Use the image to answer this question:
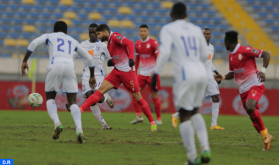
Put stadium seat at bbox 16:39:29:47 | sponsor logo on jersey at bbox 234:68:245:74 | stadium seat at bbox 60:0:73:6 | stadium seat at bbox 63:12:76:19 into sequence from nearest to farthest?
sponsor logo on jersey at bbox 234:68:245:74 → stadium seat at bbox 16:39:29:47 → stadium seat at bbox 63:12:76:19 → stadium seat at bbox 60:0:73:6

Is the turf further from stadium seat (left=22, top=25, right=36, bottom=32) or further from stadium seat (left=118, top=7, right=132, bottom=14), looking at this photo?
stadium seat (left=118, top=7, right=132, bottom=14)

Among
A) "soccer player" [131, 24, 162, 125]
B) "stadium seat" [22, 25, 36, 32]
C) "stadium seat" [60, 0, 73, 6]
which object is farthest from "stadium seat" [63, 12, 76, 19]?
"soccer player" [131, 24, 162, 125]

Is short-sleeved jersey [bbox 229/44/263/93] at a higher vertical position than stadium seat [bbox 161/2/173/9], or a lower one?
lower

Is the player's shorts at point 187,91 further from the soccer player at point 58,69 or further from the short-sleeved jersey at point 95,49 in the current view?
the short-sleeved jersey at point 95,49

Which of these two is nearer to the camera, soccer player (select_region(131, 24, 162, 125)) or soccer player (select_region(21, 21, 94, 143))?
soccer player (select_region(21, 21, 94, 143))

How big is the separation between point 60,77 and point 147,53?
5.55 metres

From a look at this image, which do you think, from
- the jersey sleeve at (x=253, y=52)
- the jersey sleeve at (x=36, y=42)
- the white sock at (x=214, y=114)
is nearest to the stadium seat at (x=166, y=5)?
the white sock at (x=214, y=114)

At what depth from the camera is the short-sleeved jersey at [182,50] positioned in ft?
15.4

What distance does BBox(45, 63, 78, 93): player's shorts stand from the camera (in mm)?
6582

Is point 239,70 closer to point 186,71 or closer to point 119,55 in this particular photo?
point 186,71

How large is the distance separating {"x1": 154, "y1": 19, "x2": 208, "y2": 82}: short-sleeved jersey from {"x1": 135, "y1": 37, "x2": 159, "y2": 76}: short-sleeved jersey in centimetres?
683

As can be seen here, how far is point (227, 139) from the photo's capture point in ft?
25.5

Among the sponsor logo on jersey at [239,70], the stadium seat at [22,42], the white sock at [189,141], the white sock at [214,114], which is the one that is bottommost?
the white sock at [214,114]

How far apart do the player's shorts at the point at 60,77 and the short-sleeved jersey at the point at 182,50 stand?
2.41 metres
